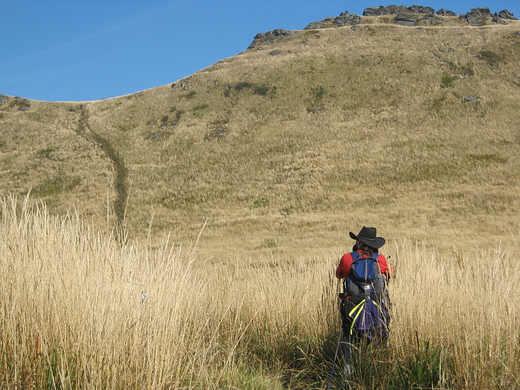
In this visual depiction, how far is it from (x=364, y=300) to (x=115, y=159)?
47.8 meters

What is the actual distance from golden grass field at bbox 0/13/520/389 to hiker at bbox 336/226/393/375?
0.92 ft

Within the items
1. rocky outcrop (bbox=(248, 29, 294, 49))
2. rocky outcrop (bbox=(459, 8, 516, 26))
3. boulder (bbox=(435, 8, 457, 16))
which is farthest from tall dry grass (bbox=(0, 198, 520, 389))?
boulder (bbox=(435, 8, 457, 16))

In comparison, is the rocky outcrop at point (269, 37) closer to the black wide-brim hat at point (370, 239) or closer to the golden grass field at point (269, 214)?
the golden grass field at point (269, 214)

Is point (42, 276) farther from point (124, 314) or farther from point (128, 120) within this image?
point (128, 120)

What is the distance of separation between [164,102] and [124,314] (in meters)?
62.3

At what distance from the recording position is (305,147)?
43875 millimetres

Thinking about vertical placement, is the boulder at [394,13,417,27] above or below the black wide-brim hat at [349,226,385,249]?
above

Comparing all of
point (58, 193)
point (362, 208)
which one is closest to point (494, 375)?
point (362, 208)

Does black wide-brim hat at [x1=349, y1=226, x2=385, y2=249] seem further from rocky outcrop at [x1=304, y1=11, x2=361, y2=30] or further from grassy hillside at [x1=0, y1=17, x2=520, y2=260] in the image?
rocky outcrop at [x1=304, y1=11, x2=361, y2=30]

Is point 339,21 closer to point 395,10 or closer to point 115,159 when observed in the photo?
point 395,10

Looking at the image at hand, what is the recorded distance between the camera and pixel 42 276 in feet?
10.8

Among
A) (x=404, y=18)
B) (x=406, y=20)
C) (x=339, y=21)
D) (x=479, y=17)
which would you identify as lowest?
(x=406, y=20)

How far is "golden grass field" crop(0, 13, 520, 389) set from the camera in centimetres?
337

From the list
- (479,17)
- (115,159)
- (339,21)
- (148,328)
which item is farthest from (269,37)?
(148,328)
